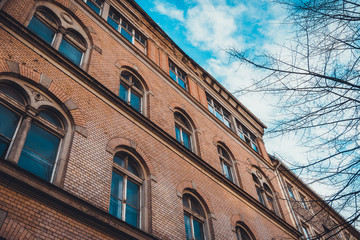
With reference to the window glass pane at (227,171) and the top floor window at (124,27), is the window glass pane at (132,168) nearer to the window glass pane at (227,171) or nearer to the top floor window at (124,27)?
the window glass pane at (227,171)

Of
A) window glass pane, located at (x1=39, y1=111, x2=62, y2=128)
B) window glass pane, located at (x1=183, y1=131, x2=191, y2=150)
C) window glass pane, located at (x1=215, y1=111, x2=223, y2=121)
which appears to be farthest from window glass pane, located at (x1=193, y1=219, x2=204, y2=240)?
window glass pane, located at (x1=215, y1=111, x2=223, y2=121)

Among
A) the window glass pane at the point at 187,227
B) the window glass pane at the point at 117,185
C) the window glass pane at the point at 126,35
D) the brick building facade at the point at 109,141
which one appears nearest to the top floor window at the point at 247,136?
the brick building facade at the point at 109,141

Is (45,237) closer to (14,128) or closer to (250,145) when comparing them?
(14,128)

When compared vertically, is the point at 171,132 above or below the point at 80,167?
above

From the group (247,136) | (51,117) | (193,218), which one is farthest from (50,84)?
(247,136)

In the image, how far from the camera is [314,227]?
21453 millimetres

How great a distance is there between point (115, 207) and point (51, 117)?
3111 millimetres

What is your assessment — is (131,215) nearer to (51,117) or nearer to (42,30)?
(51,117)

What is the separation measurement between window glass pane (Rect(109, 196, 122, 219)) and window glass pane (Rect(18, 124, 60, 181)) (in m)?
1.88

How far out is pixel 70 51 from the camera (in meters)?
11.8

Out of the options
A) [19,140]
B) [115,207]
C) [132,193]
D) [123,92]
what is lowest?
[115,207]

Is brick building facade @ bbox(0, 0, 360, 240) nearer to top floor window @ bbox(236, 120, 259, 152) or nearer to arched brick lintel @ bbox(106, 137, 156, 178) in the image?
arched brick lintel @ bbox(106, 137, 156, 178)

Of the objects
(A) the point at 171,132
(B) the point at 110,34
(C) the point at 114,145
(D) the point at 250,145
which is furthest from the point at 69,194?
(D) the point at 250,145

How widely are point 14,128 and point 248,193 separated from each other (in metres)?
11.3
